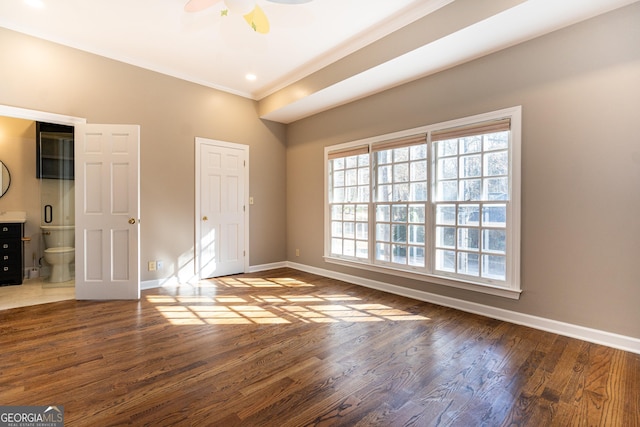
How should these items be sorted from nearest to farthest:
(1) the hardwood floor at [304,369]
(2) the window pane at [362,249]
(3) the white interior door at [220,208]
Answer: (1) the hardwood floor at [304,369] < (2) the window pane at [362,249] < (3) the white interior door at [220,208]

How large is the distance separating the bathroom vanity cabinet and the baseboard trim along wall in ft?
6.01

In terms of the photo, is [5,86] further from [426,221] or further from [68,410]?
[426,221]

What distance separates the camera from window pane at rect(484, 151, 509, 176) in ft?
9.66

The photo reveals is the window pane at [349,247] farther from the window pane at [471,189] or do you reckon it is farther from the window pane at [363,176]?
the window pane at [471,189]

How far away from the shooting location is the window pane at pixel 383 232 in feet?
13.0

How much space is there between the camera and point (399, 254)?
3834mm

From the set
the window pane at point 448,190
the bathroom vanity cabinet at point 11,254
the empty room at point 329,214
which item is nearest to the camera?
the empty room at point 329,214

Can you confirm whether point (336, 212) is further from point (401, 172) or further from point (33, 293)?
point (33, 293)

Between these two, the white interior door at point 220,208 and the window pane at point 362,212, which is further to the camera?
the white interior door at point 220,208

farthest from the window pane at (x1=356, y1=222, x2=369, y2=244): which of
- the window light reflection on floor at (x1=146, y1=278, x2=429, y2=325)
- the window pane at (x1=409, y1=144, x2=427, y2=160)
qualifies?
the window pane at (x1=409, y1=144, x2=427, y2=160)

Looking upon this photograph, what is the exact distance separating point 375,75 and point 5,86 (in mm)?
3988

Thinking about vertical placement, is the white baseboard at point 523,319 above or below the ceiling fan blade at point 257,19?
below

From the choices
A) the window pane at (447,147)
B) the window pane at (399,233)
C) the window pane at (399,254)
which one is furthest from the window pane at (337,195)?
the window pane at (447,147)

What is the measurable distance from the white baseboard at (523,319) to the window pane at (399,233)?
1.97 ft
